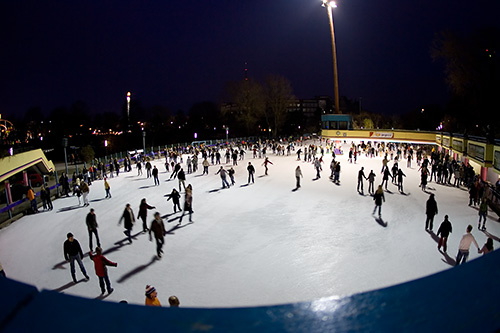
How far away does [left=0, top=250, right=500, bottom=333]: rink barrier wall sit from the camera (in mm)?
977

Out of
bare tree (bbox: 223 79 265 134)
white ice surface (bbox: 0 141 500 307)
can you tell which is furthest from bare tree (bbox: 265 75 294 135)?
white ice surface (bbox: 0 141 500 307)

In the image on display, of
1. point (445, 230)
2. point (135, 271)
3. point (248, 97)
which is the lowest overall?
Result: point (135, 271)

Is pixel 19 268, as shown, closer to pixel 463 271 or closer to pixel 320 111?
pixel 463 271

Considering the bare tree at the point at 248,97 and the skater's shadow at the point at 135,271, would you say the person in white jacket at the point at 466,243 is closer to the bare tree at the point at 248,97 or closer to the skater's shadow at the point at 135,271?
the skater's shadow at the point at 135,271

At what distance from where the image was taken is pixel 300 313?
1.11m

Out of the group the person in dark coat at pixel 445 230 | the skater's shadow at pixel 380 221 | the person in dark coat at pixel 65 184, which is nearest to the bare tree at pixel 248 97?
the person in dark coat at pixel 65 184

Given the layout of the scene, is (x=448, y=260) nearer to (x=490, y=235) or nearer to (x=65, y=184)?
(x=490, y=235)

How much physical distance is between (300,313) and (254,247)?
9205 mm

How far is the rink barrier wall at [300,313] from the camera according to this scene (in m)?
0.98

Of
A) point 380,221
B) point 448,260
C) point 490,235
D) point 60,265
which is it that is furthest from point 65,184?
point 490,235

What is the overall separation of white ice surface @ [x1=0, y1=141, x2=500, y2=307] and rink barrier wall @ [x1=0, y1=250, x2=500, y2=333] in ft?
20.2

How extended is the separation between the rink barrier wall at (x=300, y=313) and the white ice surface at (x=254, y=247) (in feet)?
20.2

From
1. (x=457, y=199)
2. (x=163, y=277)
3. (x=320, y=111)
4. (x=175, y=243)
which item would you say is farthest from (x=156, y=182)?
(x=320, y=111)

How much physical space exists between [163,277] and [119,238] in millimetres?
3692
